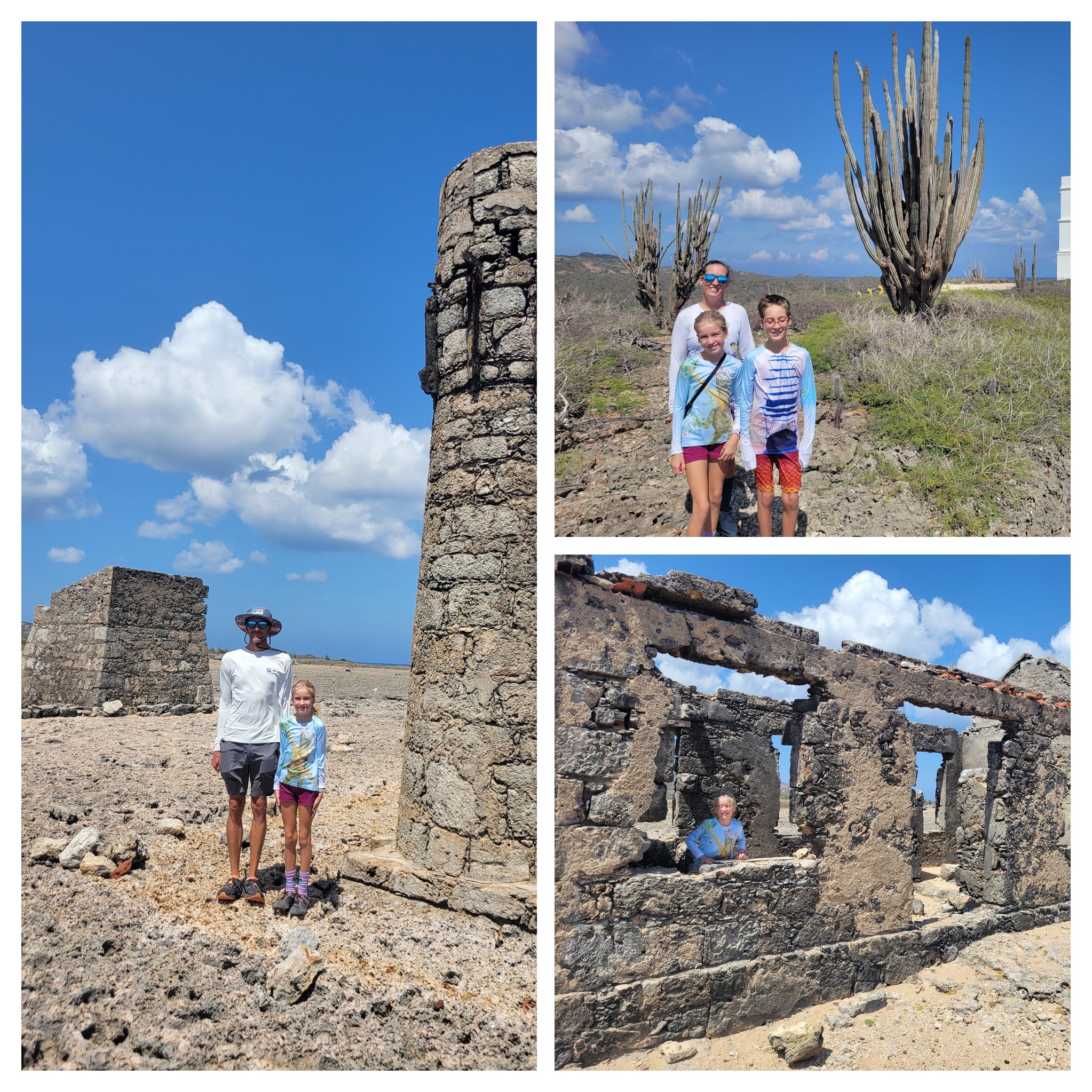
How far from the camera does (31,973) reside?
9.53ft

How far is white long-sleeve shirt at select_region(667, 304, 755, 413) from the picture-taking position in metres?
3.12

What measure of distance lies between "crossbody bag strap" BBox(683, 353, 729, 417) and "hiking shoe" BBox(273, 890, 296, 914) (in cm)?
323

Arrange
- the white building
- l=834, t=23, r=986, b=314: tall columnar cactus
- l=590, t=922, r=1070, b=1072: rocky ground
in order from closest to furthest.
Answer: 1. l=590, t=922, r=1070, b=1072: rocky ground
2. l=834, t=23, r=986, b=314: tall columnar cactus
3. the white building

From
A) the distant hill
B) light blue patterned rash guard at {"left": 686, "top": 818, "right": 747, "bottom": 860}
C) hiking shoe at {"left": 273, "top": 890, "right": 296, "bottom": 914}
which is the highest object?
the distant hill

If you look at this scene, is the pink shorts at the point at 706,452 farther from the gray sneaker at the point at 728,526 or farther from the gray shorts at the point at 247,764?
the gray shorts at the point at 247,764

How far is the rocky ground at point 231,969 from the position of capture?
107 inches

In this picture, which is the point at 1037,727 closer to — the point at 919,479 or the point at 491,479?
the point at 919,479

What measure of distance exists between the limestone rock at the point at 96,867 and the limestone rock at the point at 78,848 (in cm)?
5

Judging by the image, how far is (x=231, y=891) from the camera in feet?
12.9

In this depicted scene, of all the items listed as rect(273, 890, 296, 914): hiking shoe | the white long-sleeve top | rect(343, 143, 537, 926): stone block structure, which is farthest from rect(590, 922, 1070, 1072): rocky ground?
the white long-sleeve top

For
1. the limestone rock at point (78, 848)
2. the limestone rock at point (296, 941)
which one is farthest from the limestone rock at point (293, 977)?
the limestone rock at point (78, 848)

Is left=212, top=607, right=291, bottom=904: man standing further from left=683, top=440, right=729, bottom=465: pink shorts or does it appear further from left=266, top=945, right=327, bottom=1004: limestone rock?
left=683, top=440, right=729, bottom=465: pink shorts

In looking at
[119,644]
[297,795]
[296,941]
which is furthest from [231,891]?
[119,644]

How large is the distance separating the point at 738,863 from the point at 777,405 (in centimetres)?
303
